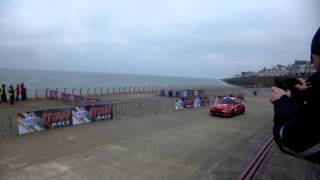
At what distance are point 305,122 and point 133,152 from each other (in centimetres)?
1039

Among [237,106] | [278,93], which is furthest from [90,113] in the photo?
[278,93]

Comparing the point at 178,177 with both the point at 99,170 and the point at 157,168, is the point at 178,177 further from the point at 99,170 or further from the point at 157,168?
the point at 99,170

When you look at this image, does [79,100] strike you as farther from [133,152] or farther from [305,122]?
[305,122]

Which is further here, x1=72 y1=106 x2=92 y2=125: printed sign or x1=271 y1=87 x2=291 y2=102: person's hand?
x1=72 y1=106 x2=92 y2=125: printed sign

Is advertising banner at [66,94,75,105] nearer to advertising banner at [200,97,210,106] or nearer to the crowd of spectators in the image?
the crowd of spectators

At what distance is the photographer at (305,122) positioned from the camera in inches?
72.4

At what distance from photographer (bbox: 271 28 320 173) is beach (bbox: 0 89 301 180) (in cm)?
641

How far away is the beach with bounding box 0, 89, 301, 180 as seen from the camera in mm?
9195

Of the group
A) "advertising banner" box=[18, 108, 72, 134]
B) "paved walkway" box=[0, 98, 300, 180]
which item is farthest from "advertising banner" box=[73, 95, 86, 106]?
"advertising banner" box=[18, 108, 72, 134]

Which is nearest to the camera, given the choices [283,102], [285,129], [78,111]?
[285,129]

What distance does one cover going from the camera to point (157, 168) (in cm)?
987

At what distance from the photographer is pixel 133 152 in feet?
38.7

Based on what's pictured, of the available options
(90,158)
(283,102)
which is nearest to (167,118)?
(90,158)

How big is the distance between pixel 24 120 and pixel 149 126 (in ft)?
23.1
